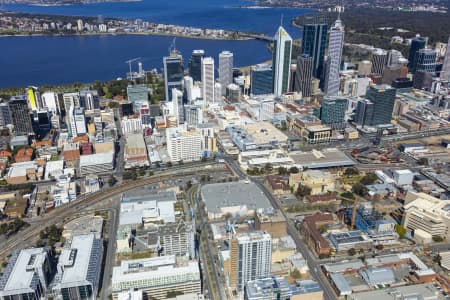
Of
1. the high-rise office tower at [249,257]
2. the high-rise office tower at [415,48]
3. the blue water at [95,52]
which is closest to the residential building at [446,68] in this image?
the high-rise office tower at [415,48]

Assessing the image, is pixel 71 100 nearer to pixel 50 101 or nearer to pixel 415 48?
pixel 50 101

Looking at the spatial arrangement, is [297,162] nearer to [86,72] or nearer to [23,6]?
[86,72]

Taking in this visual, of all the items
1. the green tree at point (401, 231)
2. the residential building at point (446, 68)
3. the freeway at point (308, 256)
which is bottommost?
the freeway at point (308, 256)

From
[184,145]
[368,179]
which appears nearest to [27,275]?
[184,145]

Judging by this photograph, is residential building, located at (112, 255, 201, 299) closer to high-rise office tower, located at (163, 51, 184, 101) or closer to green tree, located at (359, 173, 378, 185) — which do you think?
green tree, located at (359, 173, 378, 185)

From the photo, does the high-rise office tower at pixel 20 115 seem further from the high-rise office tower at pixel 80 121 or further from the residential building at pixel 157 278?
the residential building at pixel 157 278

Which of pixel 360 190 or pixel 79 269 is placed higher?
pixel 79 269

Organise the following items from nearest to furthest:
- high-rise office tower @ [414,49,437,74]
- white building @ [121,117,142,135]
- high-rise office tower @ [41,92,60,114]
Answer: white building @ [121,117,142,135], high-rise office tower @ [41,92,60,114], high-rise office tower @ [414,49,437,74]

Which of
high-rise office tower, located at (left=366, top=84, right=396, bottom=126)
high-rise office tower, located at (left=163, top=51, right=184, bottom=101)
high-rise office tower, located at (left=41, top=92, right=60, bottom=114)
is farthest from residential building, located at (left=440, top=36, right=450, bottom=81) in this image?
high-rise office tower, located at (left=41, top=92, right=60, bottom=114)
